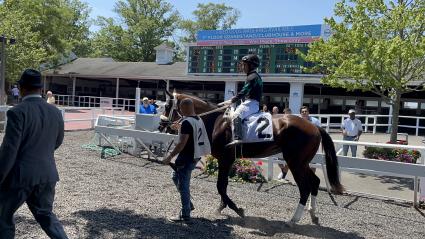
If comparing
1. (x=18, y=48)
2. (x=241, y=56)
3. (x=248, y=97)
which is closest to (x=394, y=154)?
(x=248, y=97)

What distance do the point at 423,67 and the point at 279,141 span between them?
25.7ft

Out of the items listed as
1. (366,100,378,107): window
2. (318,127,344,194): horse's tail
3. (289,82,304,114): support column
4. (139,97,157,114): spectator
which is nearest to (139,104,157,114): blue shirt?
(139,97,157,114): spectator

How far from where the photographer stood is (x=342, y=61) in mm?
12406

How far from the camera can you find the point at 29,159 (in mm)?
3582

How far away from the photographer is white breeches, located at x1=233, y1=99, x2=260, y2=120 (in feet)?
20.9

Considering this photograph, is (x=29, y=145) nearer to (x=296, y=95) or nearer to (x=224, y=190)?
(x=224, y=190)

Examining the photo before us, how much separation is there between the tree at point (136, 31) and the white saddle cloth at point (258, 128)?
51.9m

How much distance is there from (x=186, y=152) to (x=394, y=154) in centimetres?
801

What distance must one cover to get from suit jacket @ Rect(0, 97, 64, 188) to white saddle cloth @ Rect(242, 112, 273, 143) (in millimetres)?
3192

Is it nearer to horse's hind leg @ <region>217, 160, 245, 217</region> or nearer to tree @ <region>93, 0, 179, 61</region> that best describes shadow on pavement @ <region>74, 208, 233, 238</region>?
horse's hind leg @ <region>217, 160, 245, 217</region>

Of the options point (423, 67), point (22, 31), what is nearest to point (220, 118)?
point (423, 67)

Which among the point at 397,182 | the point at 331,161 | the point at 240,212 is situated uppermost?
the point at 331,161

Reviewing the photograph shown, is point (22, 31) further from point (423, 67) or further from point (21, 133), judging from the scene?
point (21, 133)

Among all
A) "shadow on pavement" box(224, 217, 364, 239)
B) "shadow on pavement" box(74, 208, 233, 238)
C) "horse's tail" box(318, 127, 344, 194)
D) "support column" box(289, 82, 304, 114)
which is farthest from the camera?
"support column" box(289, 82, 304, 114)
